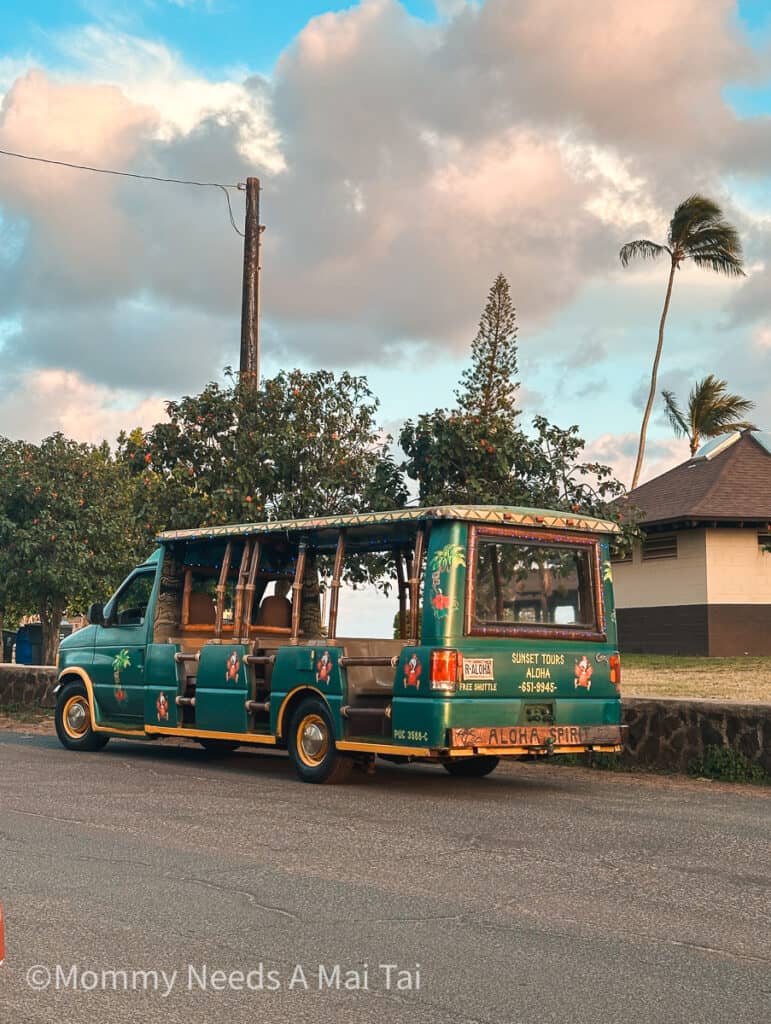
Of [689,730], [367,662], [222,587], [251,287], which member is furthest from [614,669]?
[251,287]

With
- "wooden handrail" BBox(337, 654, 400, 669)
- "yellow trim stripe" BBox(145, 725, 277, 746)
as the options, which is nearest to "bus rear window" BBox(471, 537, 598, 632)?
"wooden handrail" BBox(337, 654, 400, 669)

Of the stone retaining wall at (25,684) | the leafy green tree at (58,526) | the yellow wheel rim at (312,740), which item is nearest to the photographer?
the yellow wheel rim at (312,740)

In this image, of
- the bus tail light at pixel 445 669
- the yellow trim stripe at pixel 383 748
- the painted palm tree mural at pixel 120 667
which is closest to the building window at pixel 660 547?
the painted palm tree mural at pixel 120 667

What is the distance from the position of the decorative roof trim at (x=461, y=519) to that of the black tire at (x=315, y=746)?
1.78 m

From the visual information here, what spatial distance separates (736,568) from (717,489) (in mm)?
2194

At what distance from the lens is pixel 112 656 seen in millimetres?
15422

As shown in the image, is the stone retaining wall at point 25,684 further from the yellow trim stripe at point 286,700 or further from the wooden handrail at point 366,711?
the wooden handrail at point 366,711

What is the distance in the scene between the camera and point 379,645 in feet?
44.8

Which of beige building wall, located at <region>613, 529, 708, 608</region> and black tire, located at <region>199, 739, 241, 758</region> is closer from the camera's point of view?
black tire, located at <region>199, 739, 241, 758</region>

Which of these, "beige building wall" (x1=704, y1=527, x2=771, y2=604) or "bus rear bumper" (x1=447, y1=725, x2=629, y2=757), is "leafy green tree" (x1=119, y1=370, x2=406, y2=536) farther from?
"beige building wall" (x1=704, y1=527, x2=771, y2=604)

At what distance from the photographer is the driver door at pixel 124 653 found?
15.0 m

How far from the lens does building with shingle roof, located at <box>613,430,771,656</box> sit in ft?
102

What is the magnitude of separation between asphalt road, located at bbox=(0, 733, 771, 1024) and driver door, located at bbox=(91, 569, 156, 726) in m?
3.13

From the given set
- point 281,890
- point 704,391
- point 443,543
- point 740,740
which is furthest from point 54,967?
point 704,391
